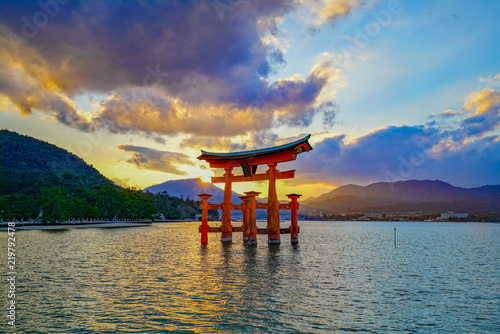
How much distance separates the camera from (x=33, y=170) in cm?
14575

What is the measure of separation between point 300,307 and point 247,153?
2270 centimetres

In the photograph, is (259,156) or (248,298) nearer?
(248,298)

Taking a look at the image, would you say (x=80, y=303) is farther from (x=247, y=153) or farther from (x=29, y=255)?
(x=247, y=153)

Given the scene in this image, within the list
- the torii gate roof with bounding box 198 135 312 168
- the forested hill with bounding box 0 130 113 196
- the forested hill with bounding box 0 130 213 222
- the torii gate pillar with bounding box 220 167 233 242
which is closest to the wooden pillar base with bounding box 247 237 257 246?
the torii gate pillar with bounding box 220 167 233 242

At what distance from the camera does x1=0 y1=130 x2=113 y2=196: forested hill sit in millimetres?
105562

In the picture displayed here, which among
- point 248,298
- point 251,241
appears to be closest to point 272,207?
point 251,241

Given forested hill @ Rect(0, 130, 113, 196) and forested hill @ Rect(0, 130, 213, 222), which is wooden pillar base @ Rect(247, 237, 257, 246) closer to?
forested hill @ Rect(0, 130, 213, 222)

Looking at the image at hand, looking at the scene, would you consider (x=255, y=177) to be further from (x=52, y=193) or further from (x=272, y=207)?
(x=52, y=193)

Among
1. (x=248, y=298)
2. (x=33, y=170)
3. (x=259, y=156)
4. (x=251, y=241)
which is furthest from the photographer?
(x=33, y=170)

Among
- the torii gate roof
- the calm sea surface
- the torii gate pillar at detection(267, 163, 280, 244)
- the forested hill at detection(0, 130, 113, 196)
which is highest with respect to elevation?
the forested hill at detection(0, 130, 113, 196)

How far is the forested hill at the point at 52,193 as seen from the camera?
72.7 meters

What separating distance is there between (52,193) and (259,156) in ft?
202

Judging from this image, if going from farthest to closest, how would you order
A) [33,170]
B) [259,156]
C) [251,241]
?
[33,170]
[251,241]
[259,156]

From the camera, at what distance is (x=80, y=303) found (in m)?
12.8
